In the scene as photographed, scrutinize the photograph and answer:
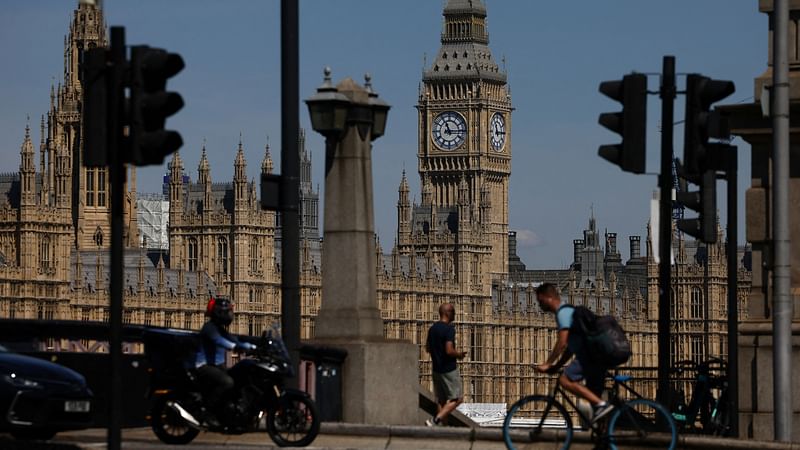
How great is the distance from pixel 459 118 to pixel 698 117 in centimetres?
15633

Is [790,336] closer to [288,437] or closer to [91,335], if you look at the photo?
[288,437]

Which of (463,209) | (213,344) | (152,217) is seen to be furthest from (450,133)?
(213,344)

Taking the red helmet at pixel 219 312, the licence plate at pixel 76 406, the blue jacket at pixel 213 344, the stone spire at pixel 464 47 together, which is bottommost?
the licence plate at pixel 76 406

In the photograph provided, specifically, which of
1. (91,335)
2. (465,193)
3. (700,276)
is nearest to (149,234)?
(465,193)

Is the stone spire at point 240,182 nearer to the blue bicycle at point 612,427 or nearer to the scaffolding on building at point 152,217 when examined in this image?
the scaffolding on building at point 152,217

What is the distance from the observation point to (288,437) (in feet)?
73.4

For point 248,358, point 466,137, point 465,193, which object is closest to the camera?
point 248,358

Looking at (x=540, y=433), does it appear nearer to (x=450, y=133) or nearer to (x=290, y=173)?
(x=290, y=173)

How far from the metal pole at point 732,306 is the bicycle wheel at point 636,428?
3.39m

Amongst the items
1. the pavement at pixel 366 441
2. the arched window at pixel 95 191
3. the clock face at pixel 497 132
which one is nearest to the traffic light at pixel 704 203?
the pavement at pixel 366 441

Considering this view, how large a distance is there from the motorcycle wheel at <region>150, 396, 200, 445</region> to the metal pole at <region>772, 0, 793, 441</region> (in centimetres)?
583

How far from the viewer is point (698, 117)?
22.5 meters

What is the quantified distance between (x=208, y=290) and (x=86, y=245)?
7.01 m

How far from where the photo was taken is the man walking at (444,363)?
2620cm
